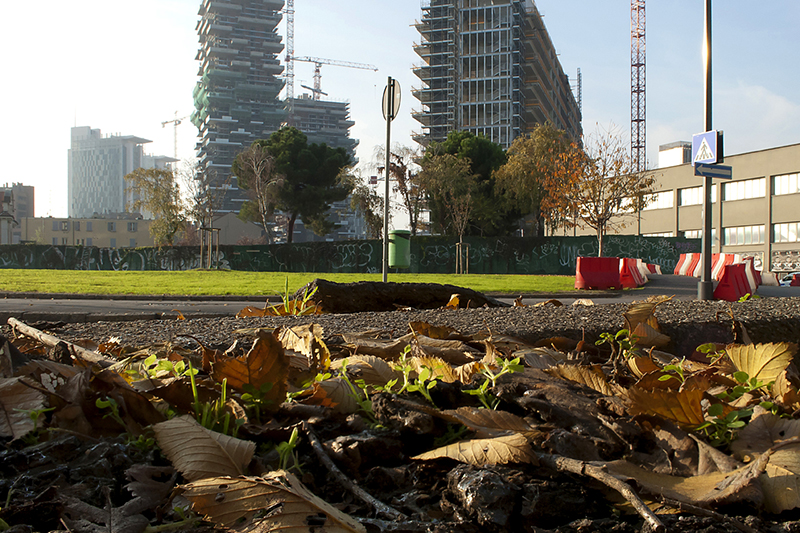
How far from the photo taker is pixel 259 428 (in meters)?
1.36

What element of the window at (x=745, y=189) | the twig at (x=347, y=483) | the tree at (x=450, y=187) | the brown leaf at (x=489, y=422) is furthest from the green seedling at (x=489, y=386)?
the window at (x=745, y=189)

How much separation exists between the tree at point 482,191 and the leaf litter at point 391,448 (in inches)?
1937

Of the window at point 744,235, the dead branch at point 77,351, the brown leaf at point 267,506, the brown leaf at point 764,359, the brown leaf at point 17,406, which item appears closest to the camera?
the brown leaf at point 267,506

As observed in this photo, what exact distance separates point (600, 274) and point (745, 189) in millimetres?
49657

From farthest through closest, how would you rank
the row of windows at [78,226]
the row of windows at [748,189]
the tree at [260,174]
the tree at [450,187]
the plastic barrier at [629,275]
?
the row of windows at [78,226] < the tree at [260,174] < the row of windows at [748,189] < the tree at [450,187] < the plastic barrier at [629,275]

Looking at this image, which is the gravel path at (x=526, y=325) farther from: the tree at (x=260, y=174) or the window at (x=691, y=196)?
the window at (x=691, y=196)

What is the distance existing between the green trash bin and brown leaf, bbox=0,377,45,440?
54.7 feet

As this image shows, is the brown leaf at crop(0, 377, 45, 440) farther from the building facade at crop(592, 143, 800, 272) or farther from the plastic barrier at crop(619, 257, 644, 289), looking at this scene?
the building facade at crop(592, 143, 800, 272)

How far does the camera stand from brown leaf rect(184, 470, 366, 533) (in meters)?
1.01

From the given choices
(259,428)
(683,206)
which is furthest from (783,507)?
(683,206)

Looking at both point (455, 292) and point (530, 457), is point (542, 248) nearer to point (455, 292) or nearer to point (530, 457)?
point (455, 292)

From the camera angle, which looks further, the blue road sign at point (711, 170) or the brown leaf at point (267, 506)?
the blue road sign at point (711, 170)

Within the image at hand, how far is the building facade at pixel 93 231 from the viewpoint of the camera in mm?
117688

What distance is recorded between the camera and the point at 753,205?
57.5 metres
